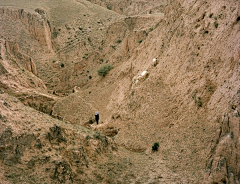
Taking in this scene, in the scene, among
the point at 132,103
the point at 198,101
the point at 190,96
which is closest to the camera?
the point at 198,101

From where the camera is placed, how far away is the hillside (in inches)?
563

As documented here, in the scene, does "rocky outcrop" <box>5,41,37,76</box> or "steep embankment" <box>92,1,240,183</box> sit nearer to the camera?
"steep embankment" <box>92,1,240,183</box>

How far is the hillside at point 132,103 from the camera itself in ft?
46.9

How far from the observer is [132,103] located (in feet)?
83.0

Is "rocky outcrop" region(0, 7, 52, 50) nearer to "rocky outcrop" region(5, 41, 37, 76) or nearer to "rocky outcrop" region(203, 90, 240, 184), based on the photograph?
"rocky outcrop" region(5, 41, 37, 76)

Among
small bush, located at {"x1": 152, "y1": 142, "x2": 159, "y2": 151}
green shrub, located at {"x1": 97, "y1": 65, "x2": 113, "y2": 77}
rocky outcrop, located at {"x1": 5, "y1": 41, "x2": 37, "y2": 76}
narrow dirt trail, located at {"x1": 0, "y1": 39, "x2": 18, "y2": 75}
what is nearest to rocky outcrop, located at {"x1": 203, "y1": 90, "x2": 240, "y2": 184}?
small bush, located at {"x1": 152, "y1": 142, "x2": 159, "y2": 151}

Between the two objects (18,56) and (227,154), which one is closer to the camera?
(227,154)

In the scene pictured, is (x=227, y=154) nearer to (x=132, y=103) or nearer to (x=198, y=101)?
(x=198, y=101)

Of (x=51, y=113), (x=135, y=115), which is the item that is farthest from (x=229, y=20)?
(x=51, y=113)

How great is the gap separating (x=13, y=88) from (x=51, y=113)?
13.6ft

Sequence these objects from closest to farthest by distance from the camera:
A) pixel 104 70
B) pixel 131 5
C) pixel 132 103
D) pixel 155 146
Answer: pixel 155 146
pixel 132 103
pixel 104 70
pixel 131 5

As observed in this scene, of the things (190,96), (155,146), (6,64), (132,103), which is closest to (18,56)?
(6,64)

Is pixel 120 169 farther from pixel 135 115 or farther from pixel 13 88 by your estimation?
pixel 13 88

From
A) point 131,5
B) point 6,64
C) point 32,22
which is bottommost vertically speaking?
point 6,64
